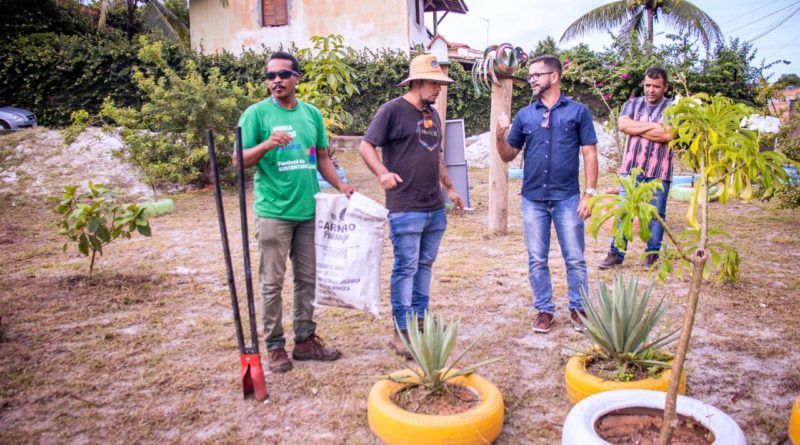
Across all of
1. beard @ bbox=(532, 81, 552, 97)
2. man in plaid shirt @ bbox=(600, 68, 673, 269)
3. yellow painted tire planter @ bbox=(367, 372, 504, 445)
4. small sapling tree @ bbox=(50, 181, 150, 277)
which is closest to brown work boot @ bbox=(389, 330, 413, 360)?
yellow painted tire planter @ bbox=(367, 372, 504, 445)

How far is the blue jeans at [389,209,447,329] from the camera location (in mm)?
3602

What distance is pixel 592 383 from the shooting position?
2828mm

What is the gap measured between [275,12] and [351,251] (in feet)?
60.8

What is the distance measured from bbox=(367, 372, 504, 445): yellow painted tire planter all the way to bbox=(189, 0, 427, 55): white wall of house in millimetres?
17974

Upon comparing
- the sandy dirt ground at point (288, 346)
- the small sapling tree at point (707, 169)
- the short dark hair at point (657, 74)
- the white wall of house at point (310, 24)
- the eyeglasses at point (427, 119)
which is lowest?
the sandy dirt ground at point (288, 346)

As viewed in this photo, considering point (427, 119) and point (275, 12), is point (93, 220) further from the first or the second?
point (275, 12)

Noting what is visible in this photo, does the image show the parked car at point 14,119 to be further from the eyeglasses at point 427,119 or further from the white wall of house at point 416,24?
the eyeglasses at point 427,119

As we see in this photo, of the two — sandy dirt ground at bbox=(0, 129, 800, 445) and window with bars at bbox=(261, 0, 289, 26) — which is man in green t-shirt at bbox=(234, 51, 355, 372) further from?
window with bars at bbox=(261, 0, 289, 26)

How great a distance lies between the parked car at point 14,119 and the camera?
15.2m

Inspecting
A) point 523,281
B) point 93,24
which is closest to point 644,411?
point 523,281

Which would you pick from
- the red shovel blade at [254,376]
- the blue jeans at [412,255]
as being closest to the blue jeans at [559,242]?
the blue jeans at [412,255]

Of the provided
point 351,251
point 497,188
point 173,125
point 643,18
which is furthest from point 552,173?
point 643,18

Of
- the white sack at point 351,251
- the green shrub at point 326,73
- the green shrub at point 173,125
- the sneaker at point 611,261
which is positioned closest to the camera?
the white sack at point 351,251

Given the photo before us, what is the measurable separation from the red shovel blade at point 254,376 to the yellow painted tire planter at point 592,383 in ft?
5.48
